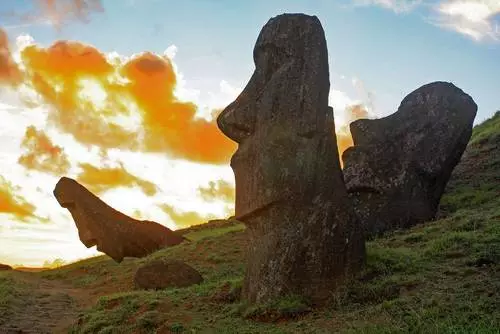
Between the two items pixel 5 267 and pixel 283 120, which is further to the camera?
pixel 5 267

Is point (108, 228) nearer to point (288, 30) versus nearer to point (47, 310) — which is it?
point (47, 310)

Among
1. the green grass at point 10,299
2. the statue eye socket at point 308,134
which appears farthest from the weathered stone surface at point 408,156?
the green grass at point 10,299

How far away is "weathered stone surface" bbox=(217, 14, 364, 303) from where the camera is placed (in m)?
14.7

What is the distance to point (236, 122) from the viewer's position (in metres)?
16.4

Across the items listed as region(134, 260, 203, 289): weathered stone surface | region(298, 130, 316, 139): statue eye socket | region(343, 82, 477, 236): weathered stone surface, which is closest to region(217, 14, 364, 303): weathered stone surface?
region(298, 130, 316, 139): statue eye socket

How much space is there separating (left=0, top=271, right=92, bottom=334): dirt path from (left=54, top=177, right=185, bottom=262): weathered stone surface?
216 inches

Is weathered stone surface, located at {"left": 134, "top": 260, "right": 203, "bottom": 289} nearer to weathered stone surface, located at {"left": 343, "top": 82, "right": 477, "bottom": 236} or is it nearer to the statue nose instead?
the statue nose

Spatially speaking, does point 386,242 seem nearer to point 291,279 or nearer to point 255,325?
point 291,279

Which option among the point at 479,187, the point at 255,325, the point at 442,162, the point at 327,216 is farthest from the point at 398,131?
the point at 255,325

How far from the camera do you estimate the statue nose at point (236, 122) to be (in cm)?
1630

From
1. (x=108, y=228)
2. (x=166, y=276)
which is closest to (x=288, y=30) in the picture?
(x=166, y=276)

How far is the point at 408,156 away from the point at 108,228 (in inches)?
700

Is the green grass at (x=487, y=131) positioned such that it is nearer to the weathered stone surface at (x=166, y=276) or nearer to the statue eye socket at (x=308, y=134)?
the weathered stone surface at (x=166, y=276)

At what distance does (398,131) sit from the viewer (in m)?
27.3
